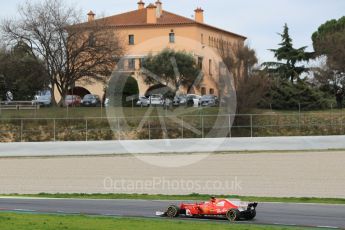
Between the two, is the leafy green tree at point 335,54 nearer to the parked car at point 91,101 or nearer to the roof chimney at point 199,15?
the roof chimney at point 199,15

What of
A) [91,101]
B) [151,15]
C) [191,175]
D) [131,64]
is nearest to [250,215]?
[191,175]

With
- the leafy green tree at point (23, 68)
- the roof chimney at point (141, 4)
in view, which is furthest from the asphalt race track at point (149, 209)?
the roof chimney at point (141, 4)

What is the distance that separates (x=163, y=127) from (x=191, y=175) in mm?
14067

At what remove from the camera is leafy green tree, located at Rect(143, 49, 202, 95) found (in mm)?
64812

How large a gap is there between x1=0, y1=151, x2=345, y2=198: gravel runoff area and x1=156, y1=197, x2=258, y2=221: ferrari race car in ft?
28.0

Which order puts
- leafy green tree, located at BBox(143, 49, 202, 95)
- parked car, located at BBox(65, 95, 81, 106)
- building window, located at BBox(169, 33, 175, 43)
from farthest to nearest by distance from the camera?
building window, located at BBox(169, 33, 175, 43) → leafy green tree, located at BBox(143, 49, 202, 95) → parked car, located at BBox(65, 95, 81, 106)

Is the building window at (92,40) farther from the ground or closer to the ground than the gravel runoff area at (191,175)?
farther from the ground

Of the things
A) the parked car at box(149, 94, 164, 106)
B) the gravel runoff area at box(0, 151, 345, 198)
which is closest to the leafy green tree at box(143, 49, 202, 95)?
the parked car at box(149, 94, 164, 106)

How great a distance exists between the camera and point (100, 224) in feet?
56.1

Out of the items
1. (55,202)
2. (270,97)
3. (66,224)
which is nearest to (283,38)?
(270,97)

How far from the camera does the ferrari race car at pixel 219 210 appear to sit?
60.4 ft

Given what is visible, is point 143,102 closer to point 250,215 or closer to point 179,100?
point 179,100

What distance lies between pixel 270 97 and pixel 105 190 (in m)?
32.7

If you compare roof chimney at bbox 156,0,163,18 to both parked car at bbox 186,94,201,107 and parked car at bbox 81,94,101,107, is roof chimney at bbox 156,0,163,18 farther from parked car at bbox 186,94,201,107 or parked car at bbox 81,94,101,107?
parked car at bbox 186,94,201,107
